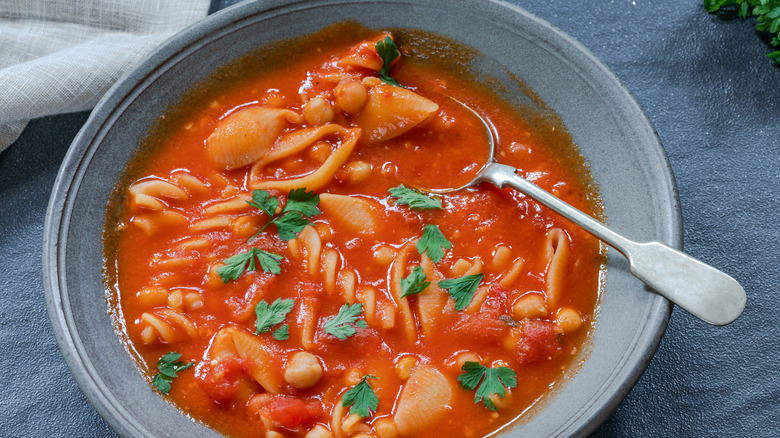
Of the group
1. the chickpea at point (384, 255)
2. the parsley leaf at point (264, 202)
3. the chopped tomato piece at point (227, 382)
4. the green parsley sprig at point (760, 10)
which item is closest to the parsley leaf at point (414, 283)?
the chickpea at point (384, 255)

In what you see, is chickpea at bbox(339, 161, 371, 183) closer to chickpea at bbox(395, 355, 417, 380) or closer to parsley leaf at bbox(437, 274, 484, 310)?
parsley leaf at bbox(437, 274, 484, 310)

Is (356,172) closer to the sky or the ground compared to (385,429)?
closer to the sky

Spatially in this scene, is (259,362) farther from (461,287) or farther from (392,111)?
(392,111)

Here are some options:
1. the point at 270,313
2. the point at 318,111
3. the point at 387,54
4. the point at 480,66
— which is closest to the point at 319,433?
the point at 270,313

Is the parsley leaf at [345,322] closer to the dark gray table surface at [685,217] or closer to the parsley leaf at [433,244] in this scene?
the parsley leaf at [433,244]

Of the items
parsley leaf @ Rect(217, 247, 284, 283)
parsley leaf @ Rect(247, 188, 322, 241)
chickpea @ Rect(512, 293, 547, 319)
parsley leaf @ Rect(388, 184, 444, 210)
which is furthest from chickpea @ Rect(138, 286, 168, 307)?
chickpea @ Rect(512, 293, 547, 319)
